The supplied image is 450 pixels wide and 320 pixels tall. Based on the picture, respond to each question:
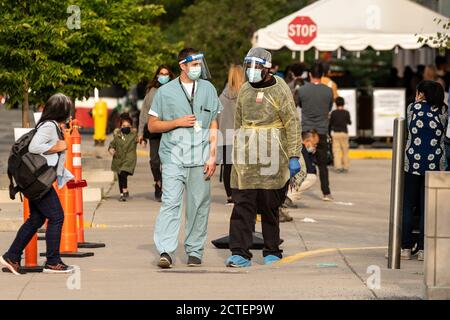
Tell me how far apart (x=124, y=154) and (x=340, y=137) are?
23.0 feet

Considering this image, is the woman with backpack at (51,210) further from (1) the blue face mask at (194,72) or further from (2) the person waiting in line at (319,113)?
(2) the person waiting in line at (319,113)

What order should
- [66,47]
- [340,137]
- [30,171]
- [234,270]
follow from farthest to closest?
[340,137]
[66,47]
[234,270]
[30,171]

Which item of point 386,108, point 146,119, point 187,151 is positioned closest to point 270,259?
point 187,151

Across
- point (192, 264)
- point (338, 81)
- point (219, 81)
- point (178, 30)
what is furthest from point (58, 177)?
point (178, 30)

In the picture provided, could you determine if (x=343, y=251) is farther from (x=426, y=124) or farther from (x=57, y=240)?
(x=57, y=240)

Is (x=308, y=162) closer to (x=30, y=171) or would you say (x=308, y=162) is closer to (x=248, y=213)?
(x=248, y=213)

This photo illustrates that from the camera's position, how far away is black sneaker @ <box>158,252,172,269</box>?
1198cm

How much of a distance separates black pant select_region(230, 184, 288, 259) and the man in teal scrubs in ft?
0.90

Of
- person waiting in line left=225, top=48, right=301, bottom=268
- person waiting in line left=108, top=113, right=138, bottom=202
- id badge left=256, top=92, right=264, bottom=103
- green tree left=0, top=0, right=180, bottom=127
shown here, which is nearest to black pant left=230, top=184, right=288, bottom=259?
person waiting in line left=225, top=48, right=301, bottom=268

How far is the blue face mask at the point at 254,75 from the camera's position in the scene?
12.1 m

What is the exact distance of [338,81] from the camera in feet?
109

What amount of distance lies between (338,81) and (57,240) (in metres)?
22.0

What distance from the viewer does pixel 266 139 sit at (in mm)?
12211

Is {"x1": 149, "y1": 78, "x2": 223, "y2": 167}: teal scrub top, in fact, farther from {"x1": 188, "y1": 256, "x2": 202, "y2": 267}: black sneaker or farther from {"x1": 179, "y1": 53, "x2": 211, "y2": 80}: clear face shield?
{"x1": 188, "y1": 256, "x2": 202, "y2": 267}: black sneaker
